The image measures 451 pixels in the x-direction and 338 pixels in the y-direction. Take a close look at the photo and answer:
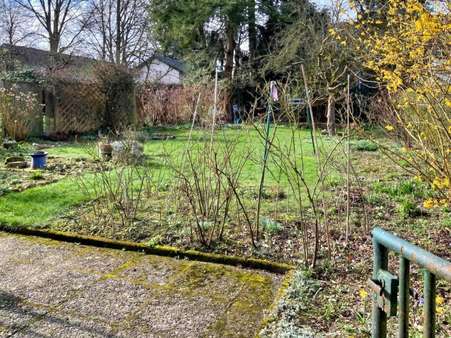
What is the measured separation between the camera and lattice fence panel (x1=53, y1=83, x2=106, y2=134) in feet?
37.3

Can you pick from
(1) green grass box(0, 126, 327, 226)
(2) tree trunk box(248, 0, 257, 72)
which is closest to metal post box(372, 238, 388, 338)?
(1) green grass box(0, 126, 327, 226)

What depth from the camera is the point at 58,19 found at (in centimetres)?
2358

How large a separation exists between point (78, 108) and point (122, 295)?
Answer: 1006cm

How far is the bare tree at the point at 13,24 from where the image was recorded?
2273 centimetres

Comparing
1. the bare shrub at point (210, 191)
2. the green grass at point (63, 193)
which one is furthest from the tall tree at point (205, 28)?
the bare shrub at point (210, 191)

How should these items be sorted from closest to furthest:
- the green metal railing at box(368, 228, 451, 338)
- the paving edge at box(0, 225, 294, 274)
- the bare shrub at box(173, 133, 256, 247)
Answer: the green metal railing at box(368, 228, 451, 338) → the paving edge at box(0, 225, 294, 274) → the bare shrub at box(173, 133, 256, 247)

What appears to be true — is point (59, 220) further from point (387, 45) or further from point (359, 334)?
point (387, 45)

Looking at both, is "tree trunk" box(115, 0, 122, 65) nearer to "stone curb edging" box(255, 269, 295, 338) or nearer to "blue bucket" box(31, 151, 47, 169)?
"blue bucket" box(31, 151, 47, 169)

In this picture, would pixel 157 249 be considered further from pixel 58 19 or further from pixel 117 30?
pixel 58 19

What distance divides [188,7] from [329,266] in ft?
54.2

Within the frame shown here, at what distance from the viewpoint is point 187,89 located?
15.8 meters

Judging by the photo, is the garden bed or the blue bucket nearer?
the garden bed

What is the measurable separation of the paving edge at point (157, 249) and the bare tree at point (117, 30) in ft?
71.1

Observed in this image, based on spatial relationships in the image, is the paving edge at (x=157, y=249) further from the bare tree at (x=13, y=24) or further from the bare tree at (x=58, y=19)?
the bare tree at (x=13, y=24)
